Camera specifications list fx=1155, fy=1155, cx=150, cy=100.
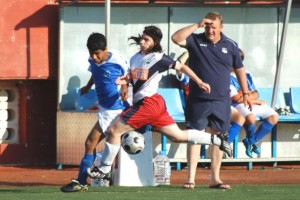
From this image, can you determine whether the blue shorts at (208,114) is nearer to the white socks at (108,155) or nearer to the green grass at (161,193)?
the green grass at (161,193)

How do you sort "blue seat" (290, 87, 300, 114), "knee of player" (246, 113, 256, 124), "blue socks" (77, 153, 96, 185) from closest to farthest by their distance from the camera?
"blue socks" (77, 153, 96, 185)
"knee of player" (246, 113, 256, 124)
"blue seat" (290, 87, 300, 114)

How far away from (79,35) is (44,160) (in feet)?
7.90

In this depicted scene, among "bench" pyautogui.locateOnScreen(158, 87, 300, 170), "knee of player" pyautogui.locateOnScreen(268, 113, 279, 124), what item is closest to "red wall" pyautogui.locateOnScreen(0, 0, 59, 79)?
"bench" pyautogui.locateOnScreen(158, 87, 300, 170)

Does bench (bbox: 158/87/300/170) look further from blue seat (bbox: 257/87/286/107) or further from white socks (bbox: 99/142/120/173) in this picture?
white socks (bbox: 99/142/120/173)

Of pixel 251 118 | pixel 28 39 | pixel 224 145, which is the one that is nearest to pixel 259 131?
pixel 251 118

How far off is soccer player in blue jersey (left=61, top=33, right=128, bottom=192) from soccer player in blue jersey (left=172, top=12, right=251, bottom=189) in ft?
3.04

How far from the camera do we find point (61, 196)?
46.4ft

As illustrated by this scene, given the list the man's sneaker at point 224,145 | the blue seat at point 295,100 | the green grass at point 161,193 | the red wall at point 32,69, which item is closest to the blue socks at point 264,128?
the green grass at point 161,193

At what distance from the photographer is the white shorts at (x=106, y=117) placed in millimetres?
15222

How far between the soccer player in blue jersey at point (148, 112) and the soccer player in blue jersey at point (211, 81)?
58cm

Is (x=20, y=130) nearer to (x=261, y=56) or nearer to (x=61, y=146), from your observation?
(x=61, y=146)

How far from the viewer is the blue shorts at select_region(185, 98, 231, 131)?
15.3 m

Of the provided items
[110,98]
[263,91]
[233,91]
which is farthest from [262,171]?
[110,98]

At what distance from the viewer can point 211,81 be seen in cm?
1536
